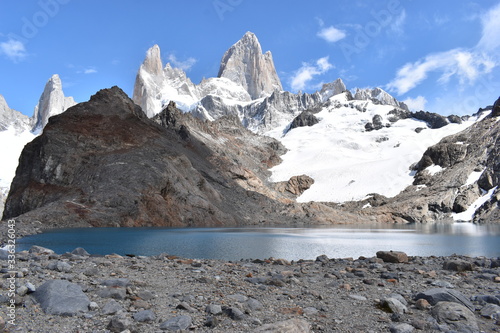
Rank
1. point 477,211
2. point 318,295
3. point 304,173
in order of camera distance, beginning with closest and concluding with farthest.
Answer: point 318,295 < point 477,211 < point 304,173

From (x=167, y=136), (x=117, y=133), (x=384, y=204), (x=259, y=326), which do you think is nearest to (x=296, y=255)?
(x=259, y=326)

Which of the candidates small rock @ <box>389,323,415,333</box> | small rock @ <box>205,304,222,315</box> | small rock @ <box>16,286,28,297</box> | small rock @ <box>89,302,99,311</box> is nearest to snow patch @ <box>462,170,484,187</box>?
small rock @ <box>389,323,415,333</box>

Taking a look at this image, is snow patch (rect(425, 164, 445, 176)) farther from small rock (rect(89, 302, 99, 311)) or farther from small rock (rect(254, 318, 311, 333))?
small rock (rect(89, 302, 99, 311))

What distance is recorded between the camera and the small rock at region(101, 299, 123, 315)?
9121 mm

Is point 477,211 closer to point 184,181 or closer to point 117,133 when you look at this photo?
point 184,181

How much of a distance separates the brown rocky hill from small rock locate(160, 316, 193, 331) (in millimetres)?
62100

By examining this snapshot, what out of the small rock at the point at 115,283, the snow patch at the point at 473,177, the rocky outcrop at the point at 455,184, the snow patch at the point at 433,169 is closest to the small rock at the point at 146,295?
the small rock at the point at 115,283

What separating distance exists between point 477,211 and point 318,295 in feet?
409

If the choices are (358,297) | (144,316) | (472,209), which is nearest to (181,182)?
(358,297)

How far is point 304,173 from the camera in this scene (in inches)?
7475

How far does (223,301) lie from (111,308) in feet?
10.4

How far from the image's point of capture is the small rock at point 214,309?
32.1ft

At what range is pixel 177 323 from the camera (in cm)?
879

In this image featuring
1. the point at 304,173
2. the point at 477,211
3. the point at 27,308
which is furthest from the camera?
the point at 304,173
